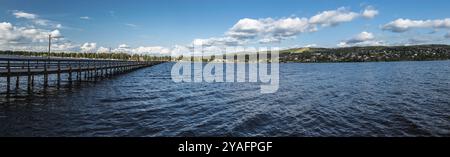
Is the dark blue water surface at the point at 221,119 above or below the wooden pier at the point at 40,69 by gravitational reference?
below

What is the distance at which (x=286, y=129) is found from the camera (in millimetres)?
14914

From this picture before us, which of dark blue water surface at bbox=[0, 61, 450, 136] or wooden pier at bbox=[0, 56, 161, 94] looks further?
wooden pier at bbox=[0, 56, 161, 94]

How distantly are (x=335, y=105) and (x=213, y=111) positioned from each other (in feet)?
28.9

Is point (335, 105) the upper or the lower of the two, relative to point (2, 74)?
lower

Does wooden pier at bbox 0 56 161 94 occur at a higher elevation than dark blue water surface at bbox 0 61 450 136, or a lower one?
higher

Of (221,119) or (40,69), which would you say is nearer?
(221,119)

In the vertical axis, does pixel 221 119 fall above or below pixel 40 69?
below

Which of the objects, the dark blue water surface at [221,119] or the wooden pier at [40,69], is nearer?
the dark blue water surface at [221,119]

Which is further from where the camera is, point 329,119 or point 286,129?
point 329,119
